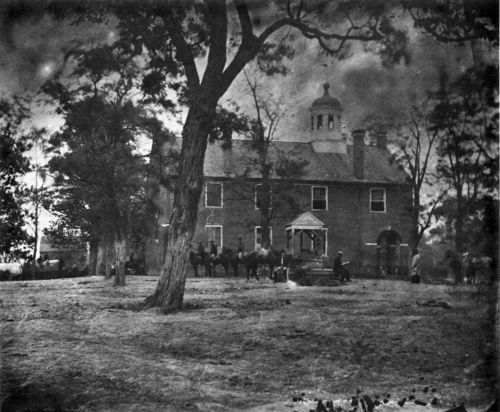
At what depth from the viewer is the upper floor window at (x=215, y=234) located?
4812 millimetres

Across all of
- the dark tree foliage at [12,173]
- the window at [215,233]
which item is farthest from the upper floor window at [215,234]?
the dark tree foliage at [12,173]

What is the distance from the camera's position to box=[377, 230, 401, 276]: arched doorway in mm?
4547

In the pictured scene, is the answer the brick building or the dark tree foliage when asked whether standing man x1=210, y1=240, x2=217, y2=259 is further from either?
Answer: the dark tree foliage

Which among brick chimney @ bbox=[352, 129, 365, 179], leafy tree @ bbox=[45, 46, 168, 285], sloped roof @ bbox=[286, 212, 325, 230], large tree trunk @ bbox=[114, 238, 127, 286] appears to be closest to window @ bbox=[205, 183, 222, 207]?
leafy tree @ bbox=[45, 46, 168, 285]

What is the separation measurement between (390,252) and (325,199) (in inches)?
Result: 28.9

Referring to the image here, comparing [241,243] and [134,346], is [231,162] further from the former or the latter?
[134,346]

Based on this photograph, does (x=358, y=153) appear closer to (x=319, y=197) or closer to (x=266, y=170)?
(x=319, y=197)

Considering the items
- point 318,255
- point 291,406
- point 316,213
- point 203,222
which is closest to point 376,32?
point 316,213

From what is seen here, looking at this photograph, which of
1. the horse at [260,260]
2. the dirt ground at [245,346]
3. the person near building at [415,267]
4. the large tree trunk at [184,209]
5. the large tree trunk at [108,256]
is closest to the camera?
the dirt ground at [245,346]

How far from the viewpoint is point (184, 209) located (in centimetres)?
504

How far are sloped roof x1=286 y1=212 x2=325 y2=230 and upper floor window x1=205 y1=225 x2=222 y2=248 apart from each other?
665mm

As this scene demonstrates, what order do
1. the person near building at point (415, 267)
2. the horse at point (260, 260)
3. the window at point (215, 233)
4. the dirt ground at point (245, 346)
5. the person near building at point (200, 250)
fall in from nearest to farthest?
the dirt ground at point (245, 346)
the horse at point (260, 260)
the person near building at point (415, 267)
the window at point (215, 233)
the person near building at point (200, 250)

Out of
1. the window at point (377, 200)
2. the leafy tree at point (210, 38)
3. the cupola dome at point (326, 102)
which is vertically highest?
the leafy tree at point (210, 38)

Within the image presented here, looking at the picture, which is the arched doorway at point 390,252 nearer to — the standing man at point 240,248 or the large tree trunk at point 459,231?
the large tree trunk at point 459,231
